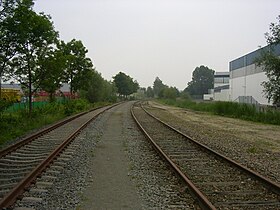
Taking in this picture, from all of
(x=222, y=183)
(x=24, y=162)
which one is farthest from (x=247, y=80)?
(x=222, y=183)

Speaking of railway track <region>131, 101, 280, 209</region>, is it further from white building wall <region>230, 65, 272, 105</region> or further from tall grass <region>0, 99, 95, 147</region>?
white building wall <region>230, 65, 272, 105</region>

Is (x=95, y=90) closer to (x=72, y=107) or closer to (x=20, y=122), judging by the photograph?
(x=72, y=107)

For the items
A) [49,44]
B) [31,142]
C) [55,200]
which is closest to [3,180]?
[55,200]

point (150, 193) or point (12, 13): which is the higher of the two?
point (12, 13)

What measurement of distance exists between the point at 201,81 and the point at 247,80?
117 metres

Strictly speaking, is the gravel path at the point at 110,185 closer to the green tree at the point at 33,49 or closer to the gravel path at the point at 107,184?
the gravel path at the point at 107,184

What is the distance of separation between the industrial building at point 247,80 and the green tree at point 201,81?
96069 mm

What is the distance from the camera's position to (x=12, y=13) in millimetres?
17547

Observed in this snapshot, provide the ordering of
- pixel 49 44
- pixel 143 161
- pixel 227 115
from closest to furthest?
pixel 143 161 → pixel 49 44 → pixel 227 115

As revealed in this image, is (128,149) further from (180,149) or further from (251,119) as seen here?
(251,119)

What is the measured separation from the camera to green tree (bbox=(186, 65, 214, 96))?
7032 inches

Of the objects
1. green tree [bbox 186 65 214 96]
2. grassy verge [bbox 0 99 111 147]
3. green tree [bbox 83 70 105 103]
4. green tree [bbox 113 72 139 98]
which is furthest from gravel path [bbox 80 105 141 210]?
green tree [bbox 186 65 214 96]

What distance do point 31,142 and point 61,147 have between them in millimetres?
2478

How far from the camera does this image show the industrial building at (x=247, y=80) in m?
56.4
